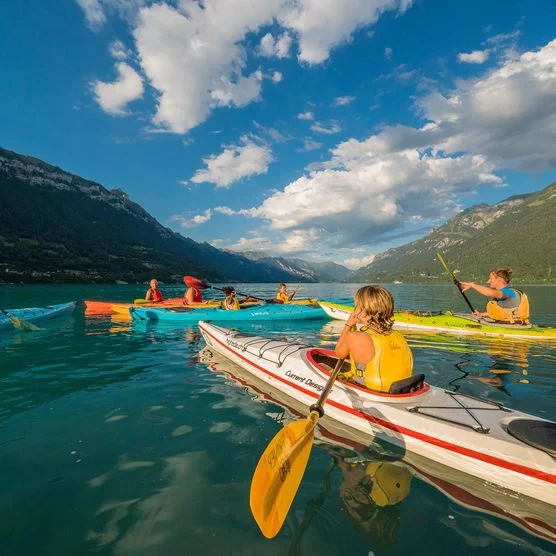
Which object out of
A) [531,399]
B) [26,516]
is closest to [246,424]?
[26,516]

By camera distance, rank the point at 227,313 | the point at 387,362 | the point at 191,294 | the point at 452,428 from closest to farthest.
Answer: the point at 452,428 → the point at 387,362 → the point at 227,313 → the point at 191,294

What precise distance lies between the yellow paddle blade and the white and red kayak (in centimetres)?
174

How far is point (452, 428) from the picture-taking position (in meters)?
4.54

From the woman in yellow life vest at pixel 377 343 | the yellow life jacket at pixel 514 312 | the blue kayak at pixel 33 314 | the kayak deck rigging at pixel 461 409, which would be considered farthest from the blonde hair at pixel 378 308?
the blue kayak at pixel 33 314

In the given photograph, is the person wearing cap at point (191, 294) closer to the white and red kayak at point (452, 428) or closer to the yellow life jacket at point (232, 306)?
the yellow life jacket at point (232, 306)

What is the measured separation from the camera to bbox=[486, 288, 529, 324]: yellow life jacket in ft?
45.9

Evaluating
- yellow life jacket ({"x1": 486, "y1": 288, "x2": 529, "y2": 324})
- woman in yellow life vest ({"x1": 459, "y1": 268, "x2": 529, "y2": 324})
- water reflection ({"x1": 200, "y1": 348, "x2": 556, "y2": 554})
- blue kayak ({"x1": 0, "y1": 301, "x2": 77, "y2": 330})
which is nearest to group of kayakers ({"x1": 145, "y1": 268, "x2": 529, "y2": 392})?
water reflection ({"x1": 200, "y1": 348, "x2": 556, "y2": 554})

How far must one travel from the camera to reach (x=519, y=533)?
3.32 m

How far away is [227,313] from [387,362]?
15.8 metres

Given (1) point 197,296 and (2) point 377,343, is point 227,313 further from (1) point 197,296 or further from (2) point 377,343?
(2) point 377,343

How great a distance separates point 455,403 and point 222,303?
1718 centimetres

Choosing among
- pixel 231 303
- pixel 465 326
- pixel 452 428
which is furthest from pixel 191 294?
pixel 452 428

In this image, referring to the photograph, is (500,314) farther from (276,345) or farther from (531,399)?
(276,345)

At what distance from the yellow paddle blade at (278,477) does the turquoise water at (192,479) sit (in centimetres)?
31
